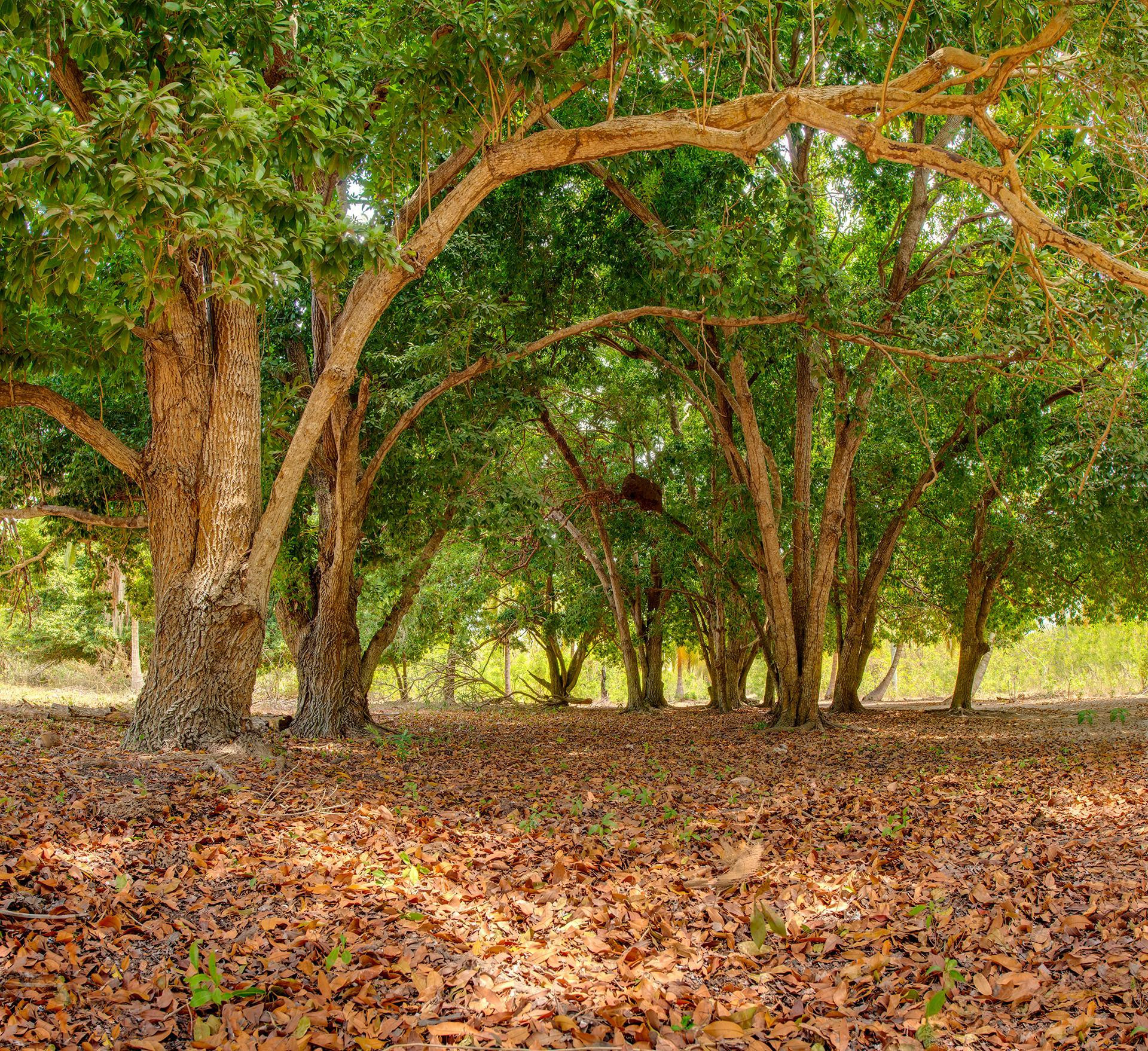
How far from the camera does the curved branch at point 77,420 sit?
6547 mm

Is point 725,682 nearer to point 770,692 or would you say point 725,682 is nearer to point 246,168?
point 770,692

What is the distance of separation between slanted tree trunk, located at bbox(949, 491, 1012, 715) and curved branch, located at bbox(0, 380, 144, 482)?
12.9m

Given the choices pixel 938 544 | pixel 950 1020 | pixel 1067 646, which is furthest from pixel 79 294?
pixel 1067 646

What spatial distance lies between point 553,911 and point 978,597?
13.9 metres

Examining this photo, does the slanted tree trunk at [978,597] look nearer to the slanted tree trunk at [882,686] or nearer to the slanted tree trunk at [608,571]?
the slanted tree trunk at [608,571]

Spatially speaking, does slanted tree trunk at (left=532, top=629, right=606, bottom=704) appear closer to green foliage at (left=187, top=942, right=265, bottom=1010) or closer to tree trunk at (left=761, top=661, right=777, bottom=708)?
tree trunk at (left=761, top=661, right=777, bottom=708)

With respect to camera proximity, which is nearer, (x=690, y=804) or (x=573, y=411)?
(x=690, y=804)

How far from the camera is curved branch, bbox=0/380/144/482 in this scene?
21.5 ft

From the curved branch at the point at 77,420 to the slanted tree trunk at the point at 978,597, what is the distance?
1292 centimetres

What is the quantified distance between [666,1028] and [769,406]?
38.3ft

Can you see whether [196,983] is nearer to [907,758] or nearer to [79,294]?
[79,294]

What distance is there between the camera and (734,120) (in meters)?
5.58

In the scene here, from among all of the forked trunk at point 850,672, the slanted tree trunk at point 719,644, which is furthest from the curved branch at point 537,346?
the slanted tree trunk at point 719,644

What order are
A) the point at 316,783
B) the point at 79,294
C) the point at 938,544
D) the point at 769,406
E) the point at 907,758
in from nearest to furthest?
the point at 79,294 < the point at 316,783 < the point at 907,758 < the point at 769,406 < the point at 938,544
